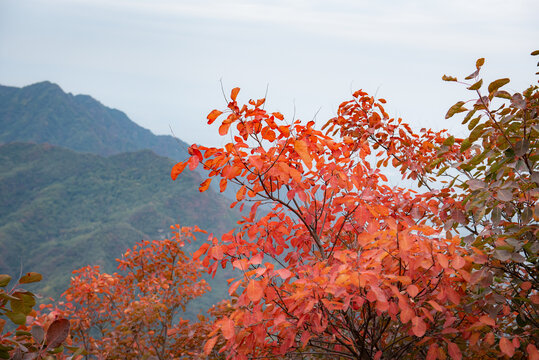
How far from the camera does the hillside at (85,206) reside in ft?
147

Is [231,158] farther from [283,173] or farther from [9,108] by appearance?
[9,108]

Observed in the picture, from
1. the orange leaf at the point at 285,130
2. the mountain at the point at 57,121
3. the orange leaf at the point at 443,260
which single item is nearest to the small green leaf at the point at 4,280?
the orange leaf at the point at 285,130

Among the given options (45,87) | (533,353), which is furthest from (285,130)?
(45,87)

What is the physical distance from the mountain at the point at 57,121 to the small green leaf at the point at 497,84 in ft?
304

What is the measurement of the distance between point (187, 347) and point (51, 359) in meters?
3.76

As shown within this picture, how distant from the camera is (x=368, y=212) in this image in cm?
214

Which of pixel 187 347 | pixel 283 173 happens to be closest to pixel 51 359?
pixel 283 173

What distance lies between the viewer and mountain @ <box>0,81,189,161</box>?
98250 mm

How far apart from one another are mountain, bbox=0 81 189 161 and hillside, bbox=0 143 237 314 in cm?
2672

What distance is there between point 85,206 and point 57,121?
52994mm

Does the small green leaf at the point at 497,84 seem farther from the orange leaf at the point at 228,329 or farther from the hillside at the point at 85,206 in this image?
the hillside at the point at 85,206

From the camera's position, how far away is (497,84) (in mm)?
1959

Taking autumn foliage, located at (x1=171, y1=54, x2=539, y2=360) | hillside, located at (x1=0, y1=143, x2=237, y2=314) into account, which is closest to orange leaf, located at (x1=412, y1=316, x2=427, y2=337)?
autumn foliage, located at (x1=171, y1=54, x2=539, y2=360)

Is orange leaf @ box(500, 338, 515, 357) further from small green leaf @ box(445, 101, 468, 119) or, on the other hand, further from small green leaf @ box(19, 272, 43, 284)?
small green leaf @ box(19, 272, 43, 284)
